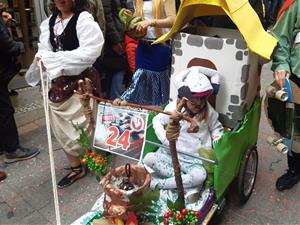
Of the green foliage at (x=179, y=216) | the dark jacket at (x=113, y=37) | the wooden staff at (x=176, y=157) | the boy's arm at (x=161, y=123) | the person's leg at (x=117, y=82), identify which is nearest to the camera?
the wooden staff at (x=176, y=157)

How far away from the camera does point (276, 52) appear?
2457mm

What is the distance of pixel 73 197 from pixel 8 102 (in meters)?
1.14

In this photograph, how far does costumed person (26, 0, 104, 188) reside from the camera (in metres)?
2.63

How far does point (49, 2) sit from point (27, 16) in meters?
2.65

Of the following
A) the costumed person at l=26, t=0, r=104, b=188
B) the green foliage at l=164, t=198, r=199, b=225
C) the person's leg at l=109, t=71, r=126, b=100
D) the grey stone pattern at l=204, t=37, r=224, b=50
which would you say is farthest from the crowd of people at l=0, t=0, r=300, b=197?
the person's leg at l=109, t=71, r=126, b=100

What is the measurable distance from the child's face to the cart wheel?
50cm

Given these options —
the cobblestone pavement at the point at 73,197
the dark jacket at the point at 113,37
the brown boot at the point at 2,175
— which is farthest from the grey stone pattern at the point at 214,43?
the brown boot at the point at 2,175

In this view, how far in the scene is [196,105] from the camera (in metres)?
2.44

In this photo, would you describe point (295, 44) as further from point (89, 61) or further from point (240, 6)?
point (89, 61)

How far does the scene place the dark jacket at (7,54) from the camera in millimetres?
3158

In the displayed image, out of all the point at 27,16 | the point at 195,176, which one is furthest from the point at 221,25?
the point at 27,16

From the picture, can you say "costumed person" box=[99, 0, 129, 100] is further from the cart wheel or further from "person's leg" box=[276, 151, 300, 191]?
"person's leg" box=[276, 151, 300, 191]

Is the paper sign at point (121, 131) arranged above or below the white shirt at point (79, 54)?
below

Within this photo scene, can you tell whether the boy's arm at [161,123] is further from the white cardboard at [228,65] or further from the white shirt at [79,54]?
the white shirt at [79,54]
